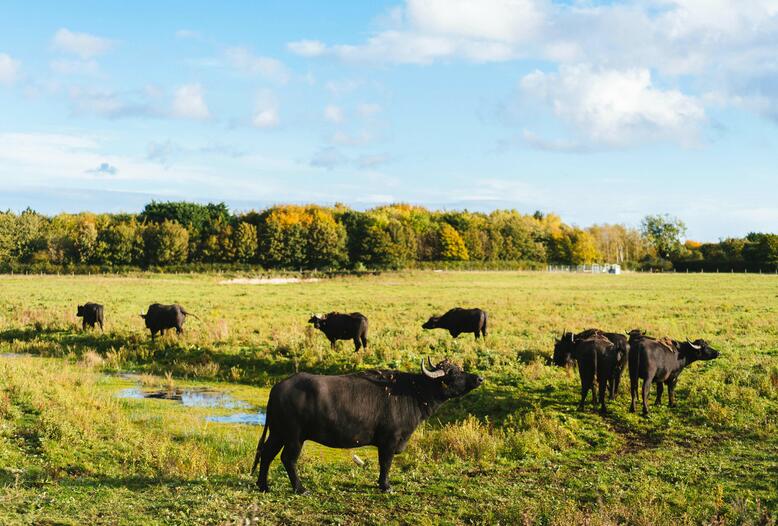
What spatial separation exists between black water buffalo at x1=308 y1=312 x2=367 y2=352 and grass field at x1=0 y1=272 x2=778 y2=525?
1.63 feet

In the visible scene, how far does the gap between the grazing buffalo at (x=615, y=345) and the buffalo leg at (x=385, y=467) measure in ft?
26.0

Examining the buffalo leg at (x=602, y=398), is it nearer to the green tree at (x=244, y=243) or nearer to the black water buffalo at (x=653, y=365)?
the black water buffalo at (x=653, y=365)

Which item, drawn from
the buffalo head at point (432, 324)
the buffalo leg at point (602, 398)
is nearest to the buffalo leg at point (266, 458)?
the buffalo leg at point (602, 398)

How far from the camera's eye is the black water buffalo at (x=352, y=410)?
1001 cm

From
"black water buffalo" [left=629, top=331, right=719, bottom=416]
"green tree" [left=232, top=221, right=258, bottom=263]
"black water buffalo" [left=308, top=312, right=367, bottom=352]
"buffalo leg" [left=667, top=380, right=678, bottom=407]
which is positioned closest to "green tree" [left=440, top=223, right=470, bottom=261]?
"green tree" [left=232, top=221, right=258, bottom=263]

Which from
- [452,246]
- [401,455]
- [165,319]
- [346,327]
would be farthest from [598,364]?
[452,246]

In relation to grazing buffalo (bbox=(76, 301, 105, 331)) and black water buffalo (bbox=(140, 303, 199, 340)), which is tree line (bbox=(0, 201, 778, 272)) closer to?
grazing buffalo (bbox=(76, 301, 105, 331))

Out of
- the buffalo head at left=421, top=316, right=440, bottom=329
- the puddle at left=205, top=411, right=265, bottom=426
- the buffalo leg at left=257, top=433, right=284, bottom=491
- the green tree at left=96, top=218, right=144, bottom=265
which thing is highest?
the green tree at left=96, top=218, right=144, bottom=265

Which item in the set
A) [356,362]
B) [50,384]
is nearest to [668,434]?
[356,362]

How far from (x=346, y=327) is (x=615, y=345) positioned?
10672mm

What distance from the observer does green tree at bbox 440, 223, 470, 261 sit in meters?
125

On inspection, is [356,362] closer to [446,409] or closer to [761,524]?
[446,409]

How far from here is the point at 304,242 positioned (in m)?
112

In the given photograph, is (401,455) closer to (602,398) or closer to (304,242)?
(602,398)
